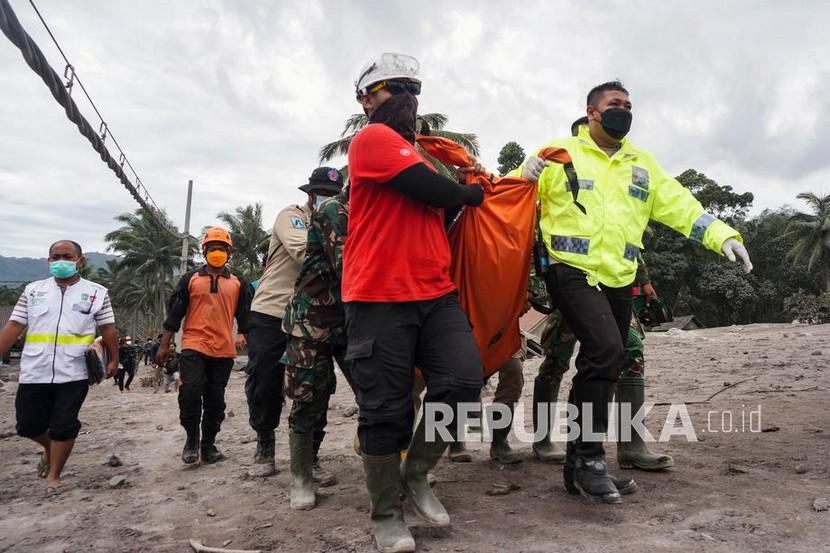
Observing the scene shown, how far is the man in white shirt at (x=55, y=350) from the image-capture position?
432 centimetres

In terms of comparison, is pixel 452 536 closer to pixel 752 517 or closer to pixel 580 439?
pixel 580 439

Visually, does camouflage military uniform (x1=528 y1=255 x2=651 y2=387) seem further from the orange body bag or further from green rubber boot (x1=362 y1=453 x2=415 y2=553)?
green rubber boot (x1=362 y1=453 x2=415 y2=553)

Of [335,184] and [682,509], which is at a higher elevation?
[335,184]

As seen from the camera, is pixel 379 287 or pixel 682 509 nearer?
pixel 379 287

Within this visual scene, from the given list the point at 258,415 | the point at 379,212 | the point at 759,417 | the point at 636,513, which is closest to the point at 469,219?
the point at 379,212

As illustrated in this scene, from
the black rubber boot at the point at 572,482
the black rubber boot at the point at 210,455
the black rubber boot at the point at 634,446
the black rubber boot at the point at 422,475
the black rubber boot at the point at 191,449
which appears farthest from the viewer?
the black rubber boot at the point at 210,455

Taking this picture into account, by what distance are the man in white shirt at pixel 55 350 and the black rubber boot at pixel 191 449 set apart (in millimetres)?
813

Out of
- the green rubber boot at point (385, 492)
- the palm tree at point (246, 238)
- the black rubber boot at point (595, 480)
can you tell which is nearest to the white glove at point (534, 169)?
the black rubber boot at point (595, 480)

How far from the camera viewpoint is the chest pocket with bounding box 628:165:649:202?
3398 mm

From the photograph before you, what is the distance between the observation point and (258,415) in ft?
14.1

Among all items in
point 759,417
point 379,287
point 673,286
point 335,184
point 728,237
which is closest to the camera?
point 379,287

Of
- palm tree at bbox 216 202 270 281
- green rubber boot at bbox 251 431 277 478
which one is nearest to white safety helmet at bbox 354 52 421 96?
green rubber boot at bbox 251 431 277 478

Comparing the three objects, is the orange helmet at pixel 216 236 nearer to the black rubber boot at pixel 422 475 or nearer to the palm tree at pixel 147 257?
the black rubber boot at pixel 422 475

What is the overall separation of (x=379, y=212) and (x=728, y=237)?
1875 mm
